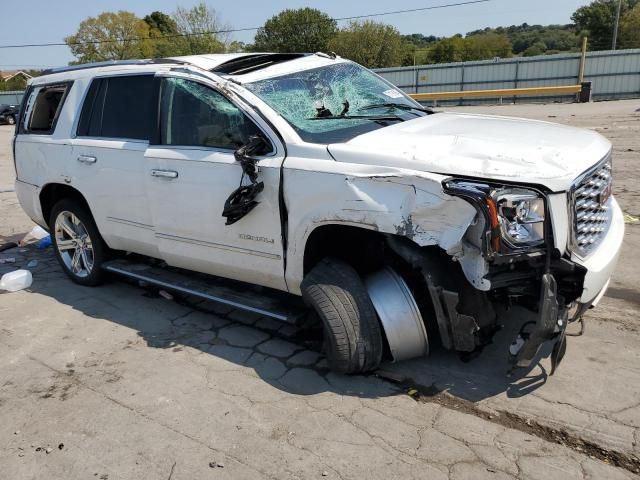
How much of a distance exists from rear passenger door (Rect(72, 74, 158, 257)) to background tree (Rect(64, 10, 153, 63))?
2959 inches

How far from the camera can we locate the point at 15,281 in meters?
5.57

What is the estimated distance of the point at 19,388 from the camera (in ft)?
12.1

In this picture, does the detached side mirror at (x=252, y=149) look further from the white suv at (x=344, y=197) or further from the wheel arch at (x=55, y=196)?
the wheel arch at (x=55, y=196)

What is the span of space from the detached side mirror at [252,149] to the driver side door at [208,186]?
45 mm

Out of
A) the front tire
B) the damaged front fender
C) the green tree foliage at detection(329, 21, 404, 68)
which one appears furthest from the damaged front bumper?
the green tree foliage at detection(329, 21, 404, 68)

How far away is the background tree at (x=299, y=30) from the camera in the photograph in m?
68.2

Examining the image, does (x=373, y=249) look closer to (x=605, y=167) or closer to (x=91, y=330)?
(x=605, y=167)

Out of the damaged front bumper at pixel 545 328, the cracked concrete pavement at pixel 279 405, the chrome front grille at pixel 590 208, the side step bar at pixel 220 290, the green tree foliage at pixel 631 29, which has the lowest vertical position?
the cracked concrete pavement at pixel 279 405

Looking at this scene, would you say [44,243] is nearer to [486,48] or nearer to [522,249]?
[522,249]

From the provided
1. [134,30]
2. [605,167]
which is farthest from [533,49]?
[605,167]

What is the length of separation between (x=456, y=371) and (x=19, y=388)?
2916 millimetres

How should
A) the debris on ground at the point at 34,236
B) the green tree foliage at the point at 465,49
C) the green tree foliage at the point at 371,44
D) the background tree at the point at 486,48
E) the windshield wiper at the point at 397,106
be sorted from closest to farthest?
the windshield wiper at the point at 397,106, the debris on ground at the point at 34,236, the green tree foliage at the point at 371,44, the green tree foliage at the point at 465,49, the background tree at the point at 486,48

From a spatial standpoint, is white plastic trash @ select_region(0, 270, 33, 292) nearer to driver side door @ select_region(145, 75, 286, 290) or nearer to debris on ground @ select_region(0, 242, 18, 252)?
debris on ground @ select_region(0, 242, 18, 252)

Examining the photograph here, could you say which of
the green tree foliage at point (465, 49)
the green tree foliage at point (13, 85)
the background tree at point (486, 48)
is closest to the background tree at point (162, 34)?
the green tree foliage at point (13, 85)
